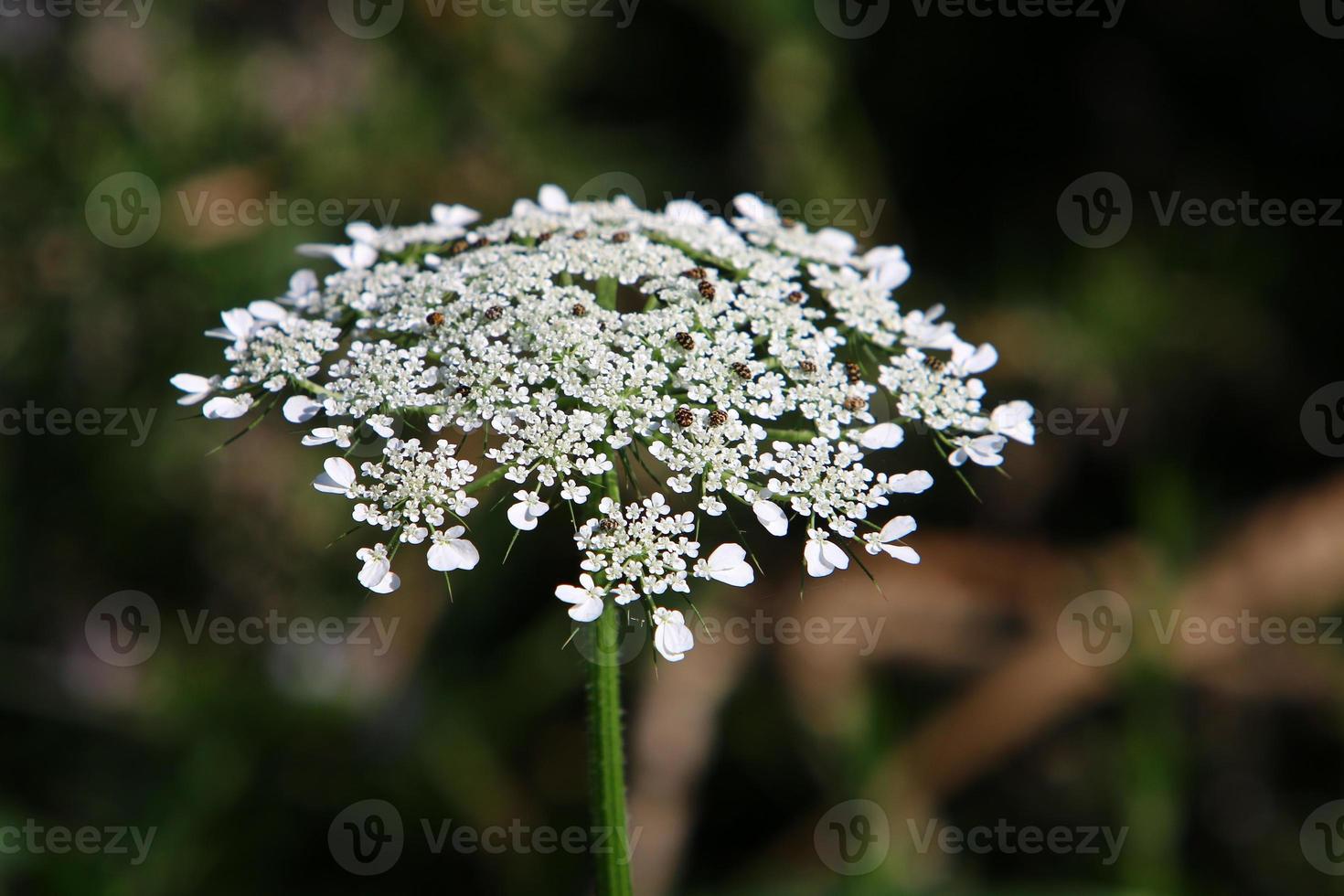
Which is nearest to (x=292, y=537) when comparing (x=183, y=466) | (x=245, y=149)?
(x=183, y=466)

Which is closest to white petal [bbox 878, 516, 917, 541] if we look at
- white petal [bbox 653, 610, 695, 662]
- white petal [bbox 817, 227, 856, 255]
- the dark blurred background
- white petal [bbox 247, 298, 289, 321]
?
white petal [bbox 653, 610, 695, 662]

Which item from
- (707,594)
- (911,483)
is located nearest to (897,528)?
(911,483)

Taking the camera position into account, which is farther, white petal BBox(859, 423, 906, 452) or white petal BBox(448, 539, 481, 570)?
white petal BBox(859, 423, 906, 452)

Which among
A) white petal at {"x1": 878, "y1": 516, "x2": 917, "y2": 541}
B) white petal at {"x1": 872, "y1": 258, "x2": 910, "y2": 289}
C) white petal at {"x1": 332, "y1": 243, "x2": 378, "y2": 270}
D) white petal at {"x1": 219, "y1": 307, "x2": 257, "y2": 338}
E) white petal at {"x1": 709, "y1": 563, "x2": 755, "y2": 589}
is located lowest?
white petal at {"x1": 709, "y1": 563, "x2": 755, "y2": 589}

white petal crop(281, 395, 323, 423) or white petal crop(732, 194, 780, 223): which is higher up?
white petal crop(732, 194, 780, 223)

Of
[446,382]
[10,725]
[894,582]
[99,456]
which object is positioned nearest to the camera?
[446,382]

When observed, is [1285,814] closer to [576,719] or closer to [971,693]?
[971,693]

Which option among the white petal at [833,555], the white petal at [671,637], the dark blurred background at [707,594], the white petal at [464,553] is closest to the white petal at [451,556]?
the white petal at [464,553]

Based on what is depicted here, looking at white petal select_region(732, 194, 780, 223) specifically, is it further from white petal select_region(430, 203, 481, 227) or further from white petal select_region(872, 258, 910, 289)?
white petal select_region(430, 203, 481, 227)
